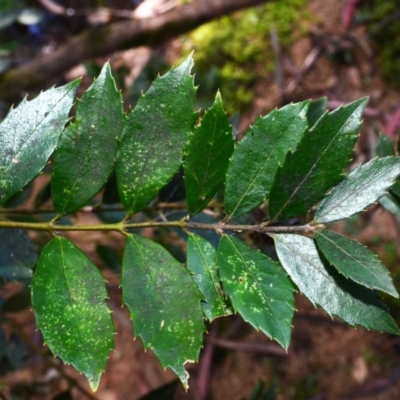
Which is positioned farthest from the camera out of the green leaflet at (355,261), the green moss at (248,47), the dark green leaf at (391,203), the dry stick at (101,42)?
the green moss at (248,47)

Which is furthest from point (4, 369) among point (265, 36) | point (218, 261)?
point (265, 36)

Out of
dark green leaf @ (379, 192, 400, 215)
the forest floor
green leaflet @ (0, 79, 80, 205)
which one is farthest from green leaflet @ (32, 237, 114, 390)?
the forest floor

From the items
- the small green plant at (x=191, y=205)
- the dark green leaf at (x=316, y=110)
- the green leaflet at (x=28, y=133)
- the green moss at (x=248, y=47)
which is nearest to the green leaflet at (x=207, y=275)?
the small green plant at (x=191, y=205)

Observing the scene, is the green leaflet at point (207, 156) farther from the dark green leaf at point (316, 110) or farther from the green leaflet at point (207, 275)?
the dark green leaf at point (316, 110)

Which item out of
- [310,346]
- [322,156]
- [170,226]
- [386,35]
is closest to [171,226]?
[170,226]

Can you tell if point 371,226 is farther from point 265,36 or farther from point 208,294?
point 208,294

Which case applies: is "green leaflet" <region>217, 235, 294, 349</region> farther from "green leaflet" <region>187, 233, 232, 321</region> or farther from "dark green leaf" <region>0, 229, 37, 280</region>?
"dark green leaf" <region>0, 229, 37, 280</region>
